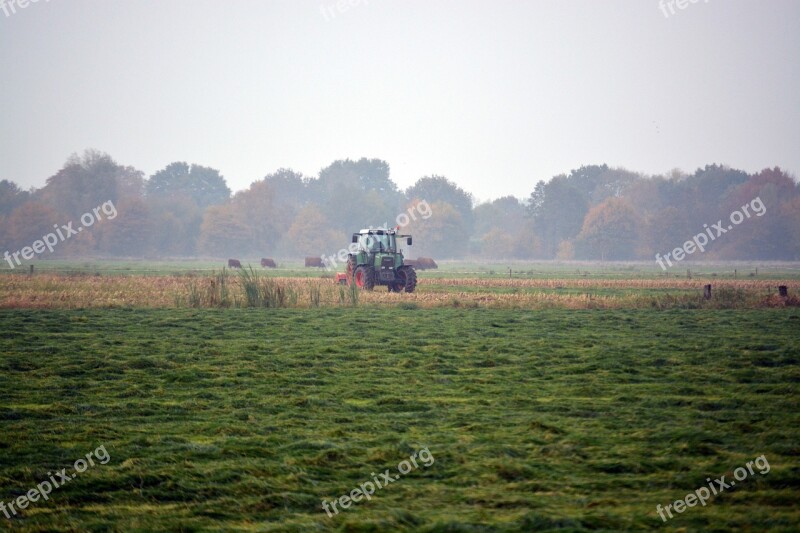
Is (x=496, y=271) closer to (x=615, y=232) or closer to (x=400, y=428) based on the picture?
(x=615, y=232)

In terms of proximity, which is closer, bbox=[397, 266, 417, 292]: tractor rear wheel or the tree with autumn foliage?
bbox=[397, 266, 417, 292]: tractor rear wheel

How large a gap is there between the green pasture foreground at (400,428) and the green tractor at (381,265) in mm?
16268

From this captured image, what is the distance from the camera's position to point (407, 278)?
37906 mm

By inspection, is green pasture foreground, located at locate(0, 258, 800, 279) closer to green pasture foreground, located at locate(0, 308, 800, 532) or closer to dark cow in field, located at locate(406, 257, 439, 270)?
dark cow in field, located at locate(406, 257, 439, 270)

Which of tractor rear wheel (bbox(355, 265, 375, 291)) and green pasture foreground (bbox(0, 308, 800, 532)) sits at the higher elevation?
tractor rear wheel (bbox(355, 265, 375, 291))

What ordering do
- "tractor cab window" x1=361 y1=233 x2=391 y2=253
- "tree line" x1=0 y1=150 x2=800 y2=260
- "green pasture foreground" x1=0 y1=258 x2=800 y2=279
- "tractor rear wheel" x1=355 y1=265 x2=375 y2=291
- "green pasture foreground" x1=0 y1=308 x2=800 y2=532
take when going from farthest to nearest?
"tree line" x1=0 y1=150 x2=800 y2=260 < "green pasture foreground" x1=0 y1=258 x2=800 y2=279 < "tractor cab window" x1=361 y1=233 x2=391 y2=253 < "tractor rear wheel" x1=355 y1=265 x2=375 y2=291 < "green pasture foreground" x1=0 y1=308 x2=800 y2=532

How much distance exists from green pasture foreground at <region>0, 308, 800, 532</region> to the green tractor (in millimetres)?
16268

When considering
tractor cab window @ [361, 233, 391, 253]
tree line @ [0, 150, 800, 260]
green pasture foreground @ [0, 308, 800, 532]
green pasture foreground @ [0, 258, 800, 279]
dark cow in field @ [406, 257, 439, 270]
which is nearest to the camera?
green pasture foreground @ [0, 308, 800, 532]

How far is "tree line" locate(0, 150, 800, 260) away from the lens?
408 ft

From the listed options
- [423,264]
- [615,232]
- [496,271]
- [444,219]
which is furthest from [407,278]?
[444,219]

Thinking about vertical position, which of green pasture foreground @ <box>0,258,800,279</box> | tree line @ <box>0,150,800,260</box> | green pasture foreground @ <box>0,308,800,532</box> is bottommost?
green pasture foreground @ <box>0,308,800,532</box>

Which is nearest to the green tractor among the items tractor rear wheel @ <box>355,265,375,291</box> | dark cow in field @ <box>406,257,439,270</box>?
tractor rear wheel @ <box>355,265,375,291</box>

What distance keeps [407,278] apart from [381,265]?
49.8 inches

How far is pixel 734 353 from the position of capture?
17734 millimetres
